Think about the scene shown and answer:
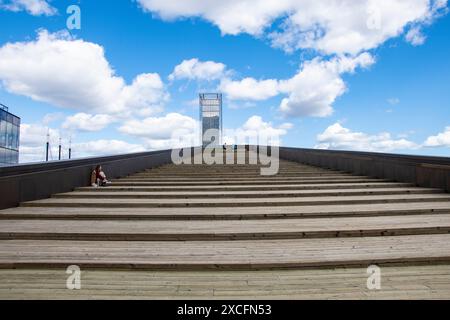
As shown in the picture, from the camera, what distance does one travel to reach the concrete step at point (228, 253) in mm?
3693

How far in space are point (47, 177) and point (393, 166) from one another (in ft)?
30.9

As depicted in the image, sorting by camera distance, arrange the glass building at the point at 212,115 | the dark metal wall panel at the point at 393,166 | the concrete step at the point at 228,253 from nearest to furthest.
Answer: the concrete step at the point at 228,253
the dark metal wall panel at the point at 393,166
the glass building at the point at 212,115

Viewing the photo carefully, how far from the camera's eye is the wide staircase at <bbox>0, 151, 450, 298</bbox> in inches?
130

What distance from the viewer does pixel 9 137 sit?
1363 inches

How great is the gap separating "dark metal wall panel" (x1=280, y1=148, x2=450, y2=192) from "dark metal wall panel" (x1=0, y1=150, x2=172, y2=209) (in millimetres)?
8332

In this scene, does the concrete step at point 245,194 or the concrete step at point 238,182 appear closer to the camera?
the concrete step at point 245,194

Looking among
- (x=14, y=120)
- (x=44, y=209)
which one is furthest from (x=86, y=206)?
(x=14, y=120)

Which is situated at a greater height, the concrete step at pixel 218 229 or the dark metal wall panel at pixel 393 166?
the dark metal wall panel at pixel 393 166

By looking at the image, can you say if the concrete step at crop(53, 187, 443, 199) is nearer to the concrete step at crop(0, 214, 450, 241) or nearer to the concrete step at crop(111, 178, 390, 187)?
the concrete step at crop(111, 178, 390, 187)

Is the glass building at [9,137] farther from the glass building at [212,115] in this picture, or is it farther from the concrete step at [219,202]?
the concrete step at [219,202]

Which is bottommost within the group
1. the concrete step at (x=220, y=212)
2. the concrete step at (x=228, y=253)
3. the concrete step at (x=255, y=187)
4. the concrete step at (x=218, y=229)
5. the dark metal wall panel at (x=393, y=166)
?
the concrete step at (x=228, y=253)

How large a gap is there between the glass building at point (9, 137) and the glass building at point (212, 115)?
67.5ft

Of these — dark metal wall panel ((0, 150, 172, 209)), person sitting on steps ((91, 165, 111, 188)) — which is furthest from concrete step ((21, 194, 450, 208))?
person sitting on steps ((91, 165, 111, 188))

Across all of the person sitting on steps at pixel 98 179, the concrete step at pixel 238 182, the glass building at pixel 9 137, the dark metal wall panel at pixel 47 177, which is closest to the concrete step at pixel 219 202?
the dark metal wall panel at pixel 47 177
